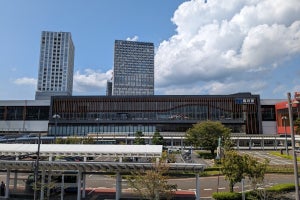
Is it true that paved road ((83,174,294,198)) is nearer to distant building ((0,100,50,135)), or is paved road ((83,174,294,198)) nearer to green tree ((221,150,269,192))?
green tree ((221,150,269,192))

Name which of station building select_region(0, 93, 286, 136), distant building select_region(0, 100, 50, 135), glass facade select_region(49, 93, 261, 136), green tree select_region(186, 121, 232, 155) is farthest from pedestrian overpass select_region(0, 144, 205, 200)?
distant building select_region(0, 100, 50, 135)

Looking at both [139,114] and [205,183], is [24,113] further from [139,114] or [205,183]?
[205,183]

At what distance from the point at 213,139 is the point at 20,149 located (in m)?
45.4

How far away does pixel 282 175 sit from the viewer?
44.9 metres

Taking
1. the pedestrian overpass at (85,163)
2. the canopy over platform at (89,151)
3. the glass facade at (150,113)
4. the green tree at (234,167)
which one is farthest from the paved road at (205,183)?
the glass facade at (150,113)

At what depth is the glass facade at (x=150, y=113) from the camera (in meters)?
105

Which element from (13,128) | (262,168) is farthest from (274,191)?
(13,128)

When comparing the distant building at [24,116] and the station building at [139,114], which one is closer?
the station building at [139,114]

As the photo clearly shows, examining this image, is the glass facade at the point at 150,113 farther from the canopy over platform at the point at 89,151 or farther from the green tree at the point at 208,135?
the canopy over platform at the point at 89,151

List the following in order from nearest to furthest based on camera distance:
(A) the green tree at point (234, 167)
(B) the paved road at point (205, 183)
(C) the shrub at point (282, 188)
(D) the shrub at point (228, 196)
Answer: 1. (A) the green tree at point (234, 167)
2. (D) the shrub at point (228, 196)
3. (C) the shrub at point (282, 188)
4. (B) the paved road at point (205, 183)

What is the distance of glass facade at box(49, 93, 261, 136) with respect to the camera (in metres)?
105

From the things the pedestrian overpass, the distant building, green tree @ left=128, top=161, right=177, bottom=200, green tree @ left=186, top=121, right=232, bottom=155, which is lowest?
green tree @ left=128, top=161, right=177, bottom=200

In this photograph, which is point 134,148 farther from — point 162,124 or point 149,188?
point 162,124

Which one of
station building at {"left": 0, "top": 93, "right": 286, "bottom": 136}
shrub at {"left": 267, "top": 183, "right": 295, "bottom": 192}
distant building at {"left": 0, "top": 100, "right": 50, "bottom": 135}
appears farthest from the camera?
distant building at {"left": 0, "top": 100, "right": 50, "bottom": 135}
